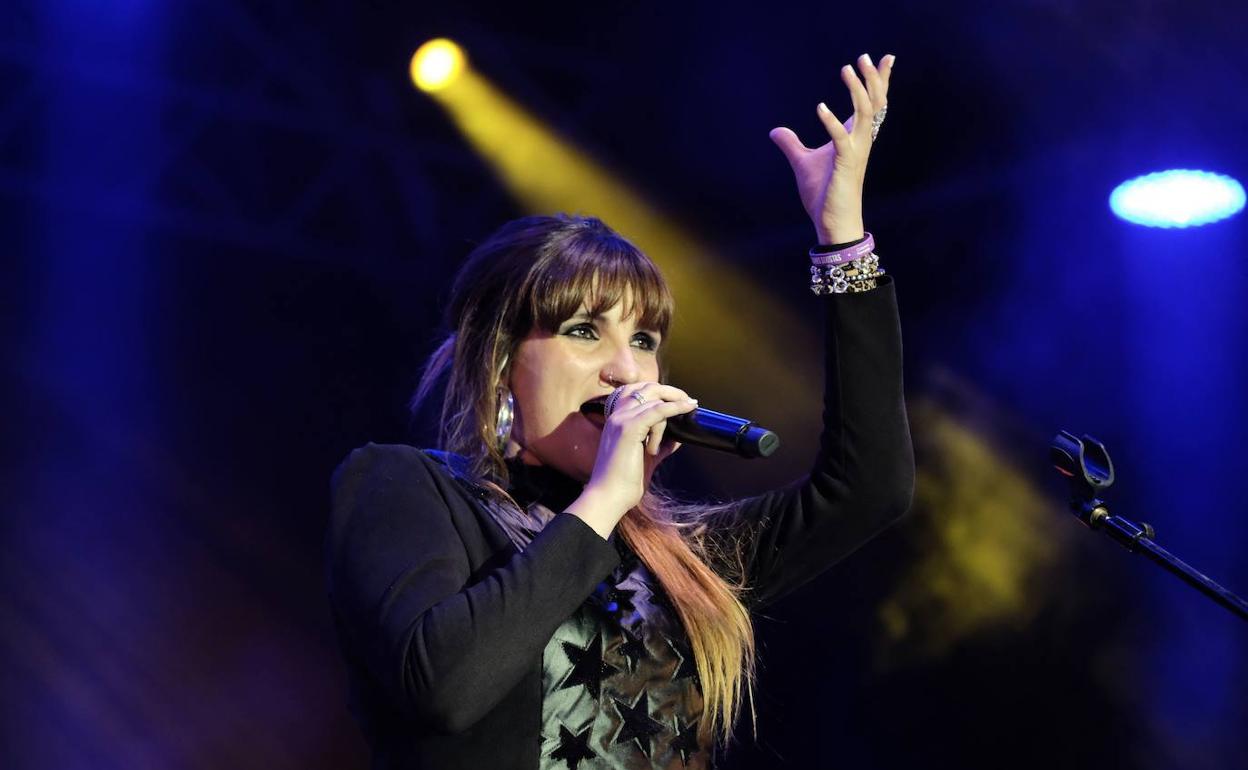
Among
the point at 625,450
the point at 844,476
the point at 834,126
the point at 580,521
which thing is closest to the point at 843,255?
the point at 834,126

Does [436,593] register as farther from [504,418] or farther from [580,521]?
[504,418]

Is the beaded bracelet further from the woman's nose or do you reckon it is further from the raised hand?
the woman's nose

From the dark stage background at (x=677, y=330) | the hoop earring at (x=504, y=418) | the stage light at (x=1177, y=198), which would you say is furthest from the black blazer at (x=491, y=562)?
the stage light at (x=1177, y=198)

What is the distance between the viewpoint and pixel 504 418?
155 centimetres

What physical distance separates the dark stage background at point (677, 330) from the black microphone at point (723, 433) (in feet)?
8.19

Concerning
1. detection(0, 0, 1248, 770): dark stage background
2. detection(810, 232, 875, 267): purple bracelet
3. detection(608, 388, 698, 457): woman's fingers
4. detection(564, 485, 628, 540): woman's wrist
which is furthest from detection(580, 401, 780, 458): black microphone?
detection(0, 0, 1248, 770): dark stage background

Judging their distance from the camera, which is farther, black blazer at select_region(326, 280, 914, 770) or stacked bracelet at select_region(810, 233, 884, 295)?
stacked bracelet at select_region(810, 233, 884, 295)

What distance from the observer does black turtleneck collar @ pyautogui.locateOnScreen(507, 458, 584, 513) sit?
1.53 metres

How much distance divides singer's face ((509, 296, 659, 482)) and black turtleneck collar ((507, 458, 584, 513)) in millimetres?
14

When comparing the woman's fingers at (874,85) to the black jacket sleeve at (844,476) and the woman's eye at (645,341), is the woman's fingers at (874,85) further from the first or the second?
the woman's eye at (645,341)

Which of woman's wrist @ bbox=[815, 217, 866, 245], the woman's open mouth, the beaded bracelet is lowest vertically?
the woman's open mouth

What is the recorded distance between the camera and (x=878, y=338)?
146 centimetres

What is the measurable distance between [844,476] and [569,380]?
0.39 meters

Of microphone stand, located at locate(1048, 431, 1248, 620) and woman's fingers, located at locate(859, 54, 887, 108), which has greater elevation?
woman's fingers, located at locate(859, 54, 887, 108)
